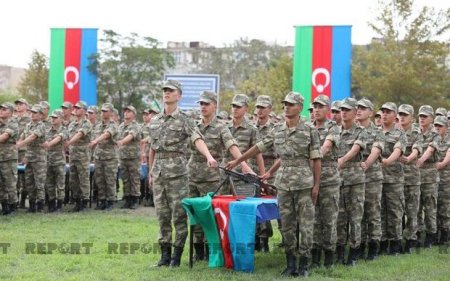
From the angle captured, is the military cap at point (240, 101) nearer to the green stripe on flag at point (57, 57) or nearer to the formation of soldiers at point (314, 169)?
the formation of soldiers at point (314, 169)

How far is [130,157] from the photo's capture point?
13172mm

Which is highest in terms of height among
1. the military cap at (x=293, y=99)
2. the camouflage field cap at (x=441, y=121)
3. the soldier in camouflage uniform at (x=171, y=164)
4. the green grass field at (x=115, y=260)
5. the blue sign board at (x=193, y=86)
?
the blue sign board at (x=193, y=86)

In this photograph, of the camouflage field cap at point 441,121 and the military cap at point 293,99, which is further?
the camouflage field cap at point 441,121

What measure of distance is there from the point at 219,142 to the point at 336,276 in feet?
6.54

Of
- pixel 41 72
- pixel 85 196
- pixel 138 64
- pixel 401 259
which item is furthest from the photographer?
pixel 41 72

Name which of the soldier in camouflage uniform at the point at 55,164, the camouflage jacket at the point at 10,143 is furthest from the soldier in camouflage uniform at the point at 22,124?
the camouflage jacket at the point at 10,143

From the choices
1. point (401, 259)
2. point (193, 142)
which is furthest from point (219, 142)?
point (401, 259)

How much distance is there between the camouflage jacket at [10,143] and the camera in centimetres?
1127

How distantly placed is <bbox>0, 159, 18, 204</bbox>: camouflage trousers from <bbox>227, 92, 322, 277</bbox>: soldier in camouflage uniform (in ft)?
19.8

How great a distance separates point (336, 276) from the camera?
7.14m

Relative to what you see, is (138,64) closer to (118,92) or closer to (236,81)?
(118,92)

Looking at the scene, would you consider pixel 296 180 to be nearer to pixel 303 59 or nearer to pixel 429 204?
pixel 429 204

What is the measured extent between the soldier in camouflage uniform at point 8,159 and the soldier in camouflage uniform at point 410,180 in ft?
20.6

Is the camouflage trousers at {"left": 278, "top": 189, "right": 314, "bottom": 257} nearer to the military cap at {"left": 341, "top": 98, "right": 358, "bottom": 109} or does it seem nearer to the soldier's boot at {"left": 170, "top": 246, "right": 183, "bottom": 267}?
the soldier's boot at {"left": 170, "top": 246, "right": 183, "bottom": 267}
